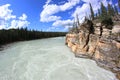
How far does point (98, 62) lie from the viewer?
21.9 metres

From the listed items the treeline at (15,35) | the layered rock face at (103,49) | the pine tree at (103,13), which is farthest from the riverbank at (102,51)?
the treeline at (15,35)

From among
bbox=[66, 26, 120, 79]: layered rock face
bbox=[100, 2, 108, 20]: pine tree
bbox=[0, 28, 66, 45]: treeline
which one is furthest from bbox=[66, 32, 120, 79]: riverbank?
bbox=[0, 28, 66, 45]: treeline

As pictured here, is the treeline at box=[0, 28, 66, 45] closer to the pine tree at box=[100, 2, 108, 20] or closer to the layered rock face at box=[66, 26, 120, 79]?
the pine tree at box=[100, 2, 108, 20]

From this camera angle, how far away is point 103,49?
2133 centimetres

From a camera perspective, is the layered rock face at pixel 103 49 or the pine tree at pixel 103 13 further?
the pine tree at pixel 103 13

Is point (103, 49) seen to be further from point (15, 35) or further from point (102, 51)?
point (15, 35)

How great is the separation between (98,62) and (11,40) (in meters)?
62.0

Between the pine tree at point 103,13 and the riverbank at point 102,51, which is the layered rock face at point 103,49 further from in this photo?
the pine tree at point 103,13

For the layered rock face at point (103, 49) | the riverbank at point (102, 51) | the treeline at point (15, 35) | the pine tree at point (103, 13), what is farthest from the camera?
the treeline at point (15, 35)

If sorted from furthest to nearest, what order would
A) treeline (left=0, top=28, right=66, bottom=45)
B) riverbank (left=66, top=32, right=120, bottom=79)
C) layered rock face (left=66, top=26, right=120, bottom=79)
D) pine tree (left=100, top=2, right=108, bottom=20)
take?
1. treeline (left=0, top=28, right=66, bottom=45)
2. pine tree (left=100, top=2, right=108, bottom=20)
3. layered rock face (left=66, top=26, right=120, bottom=79)
4. riverbank (left=66, top=32, right=120, bottom=79)

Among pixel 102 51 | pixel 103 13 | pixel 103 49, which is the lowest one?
pixel 102 51

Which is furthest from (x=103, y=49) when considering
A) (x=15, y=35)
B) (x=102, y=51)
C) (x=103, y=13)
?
(x=15, y=35)

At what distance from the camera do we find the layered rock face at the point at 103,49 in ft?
62.2

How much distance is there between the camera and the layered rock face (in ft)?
62.2
